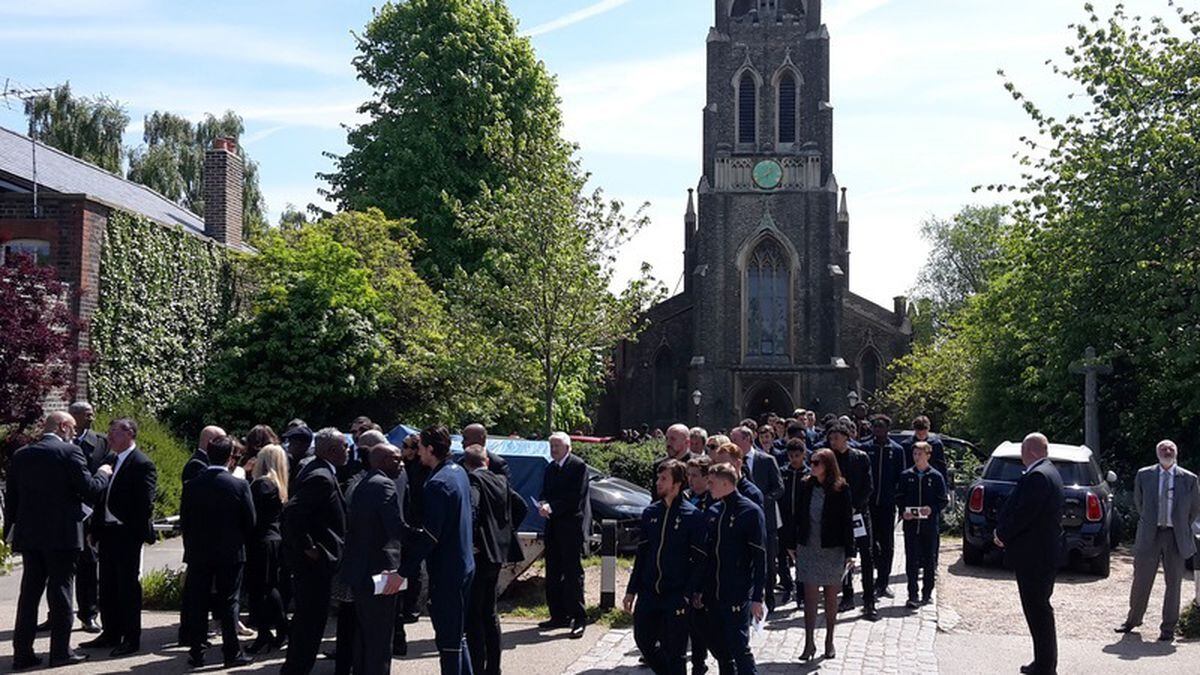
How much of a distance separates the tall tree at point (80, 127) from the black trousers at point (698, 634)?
3883 cm

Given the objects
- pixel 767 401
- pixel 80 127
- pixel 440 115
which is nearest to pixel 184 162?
pixel 80 127

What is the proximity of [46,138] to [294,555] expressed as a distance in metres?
38.6

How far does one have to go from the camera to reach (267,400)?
22359 millimetres

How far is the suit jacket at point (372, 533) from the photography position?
7852mm

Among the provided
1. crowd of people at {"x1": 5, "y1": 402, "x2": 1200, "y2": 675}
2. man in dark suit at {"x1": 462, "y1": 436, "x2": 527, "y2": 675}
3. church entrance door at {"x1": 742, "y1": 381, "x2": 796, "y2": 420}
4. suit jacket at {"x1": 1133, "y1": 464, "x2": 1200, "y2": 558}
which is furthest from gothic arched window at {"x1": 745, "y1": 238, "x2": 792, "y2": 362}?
man in dark suit at {"x1": 462, "y1": 436, "x2": 527, "y2": 675}

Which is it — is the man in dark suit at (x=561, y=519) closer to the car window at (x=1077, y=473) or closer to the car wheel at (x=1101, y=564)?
the car window at (x=1077, y=473)

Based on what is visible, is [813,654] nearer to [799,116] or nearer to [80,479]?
[80,479]

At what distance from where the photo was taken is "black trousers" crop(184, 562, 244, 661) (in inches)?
371

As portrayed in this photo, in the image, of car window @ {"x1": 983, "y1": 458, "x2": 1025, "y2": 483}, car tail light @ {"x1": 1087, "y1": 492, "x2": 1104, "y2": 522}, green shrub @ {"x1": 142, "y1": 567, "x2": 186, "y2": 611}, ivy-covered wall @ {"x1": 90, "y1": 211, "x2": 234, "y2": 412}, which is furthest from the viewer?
ivy-covered wall @ {"x1": 90, "y1": 211, "x2": 234, "y2": 412}

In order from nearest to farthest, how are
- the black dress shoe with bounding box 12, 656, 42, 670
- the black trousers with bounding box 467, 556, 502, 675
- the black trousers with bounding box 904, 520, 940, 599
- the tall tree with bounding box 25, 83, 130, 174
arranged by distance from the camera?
the black trousers with bounding box 467, 556, 502, 675 → the black dress shoe with bounding box 12, 656, 42, 670 → the black trousers with bounding box 904, 520, 940, 599 → the tall tree with bounding box 25, 83, 130, 174

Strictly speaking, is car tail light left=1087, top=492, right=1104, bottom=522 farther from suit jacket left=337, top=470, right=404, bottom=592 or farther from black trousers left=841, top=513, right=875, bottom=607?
suit jacket left=337, top=470, right=404, bottom=592

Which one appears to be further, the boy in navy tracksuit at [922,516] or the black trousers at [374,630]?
the boy in navy tracksuit at [922,516]

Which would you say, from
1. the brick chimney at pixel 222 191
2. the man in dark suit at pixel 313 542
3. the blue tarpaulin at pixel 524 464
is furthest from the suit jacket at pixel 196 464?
the brick chimney at pixel 222 191

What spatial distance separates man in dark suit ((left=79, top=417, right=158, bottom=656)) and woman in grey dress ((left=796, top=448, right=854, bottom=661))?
5461 millimetres
